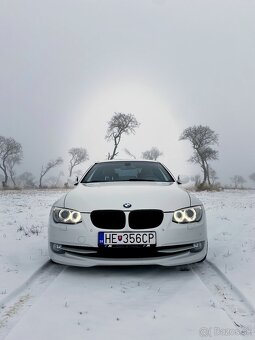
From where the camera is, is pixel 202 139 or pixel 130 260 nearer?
pixel 130 260

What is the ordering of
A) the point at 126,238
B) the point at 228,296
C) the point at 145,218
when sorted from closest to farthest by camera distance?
the point at 228,296
the point at 126,238
the point at 145,218

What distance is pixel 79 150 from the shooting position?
213 feet

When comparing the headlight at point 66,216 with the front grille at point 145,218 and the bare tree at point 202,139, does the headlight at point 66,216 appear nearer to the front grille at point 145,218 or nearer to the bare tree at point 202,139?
the front grille at point 145,218

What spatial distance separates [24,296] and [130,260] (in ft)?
3.62

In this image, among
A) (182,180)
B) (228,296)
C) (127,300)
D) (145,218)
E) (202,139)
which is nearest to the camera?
(127,300)

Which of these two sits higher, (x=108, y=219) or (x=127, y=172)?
(x=127, y=172)

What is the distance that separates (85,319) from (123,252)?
0.98 m

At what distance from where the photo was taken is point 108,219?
3.83 metres

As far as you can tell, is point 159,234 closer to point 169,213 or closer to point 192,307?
point 169,213

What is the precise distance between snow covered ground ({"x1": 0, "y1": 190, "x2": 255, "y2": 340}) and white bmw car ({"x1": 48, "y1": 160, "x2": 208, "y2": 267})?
269mm

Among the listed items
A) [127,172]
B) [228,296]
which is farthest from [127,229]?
[127,172]

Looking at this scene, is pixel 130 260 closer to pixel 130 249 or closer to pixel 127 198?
pixel 130 249

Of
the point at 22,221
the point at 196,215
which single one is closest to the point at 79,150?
the point at 22,221

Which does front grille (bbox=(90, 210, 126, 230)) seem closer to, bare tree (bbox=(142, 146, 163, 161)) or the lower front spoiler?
the lower front spoiler
